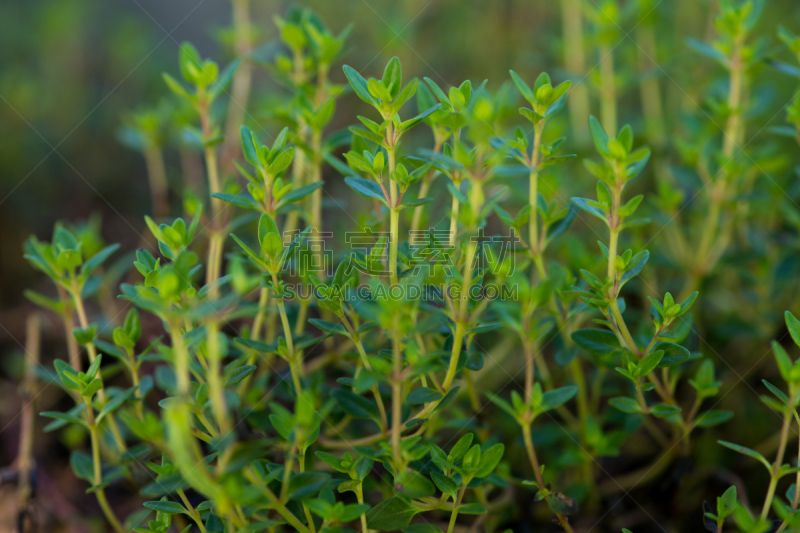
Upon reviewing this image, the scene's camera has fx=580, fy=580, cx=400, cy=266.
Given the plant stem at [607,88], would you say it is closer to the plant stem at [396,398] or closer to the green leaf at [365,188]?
the green leaf at [365,188]

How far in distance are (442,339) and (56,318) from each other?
44.8 inches

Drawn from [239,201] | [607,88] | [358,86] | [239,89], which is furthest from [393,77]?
[239,89]

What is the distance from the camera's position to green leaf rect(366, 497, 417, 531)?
0.89 metres

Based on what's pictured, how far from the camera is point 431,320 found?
2.92ft

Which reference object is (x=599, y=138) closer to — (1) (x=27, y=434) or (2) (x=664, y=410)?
(2) (x=664, y=410)

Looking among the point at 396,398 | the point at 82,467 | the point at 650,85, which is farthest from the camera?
the point at 650,85

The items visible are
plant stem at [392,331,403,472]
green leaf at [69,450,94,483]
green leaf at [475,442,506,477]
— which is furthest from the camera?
green leaf at [69,450,94,483]

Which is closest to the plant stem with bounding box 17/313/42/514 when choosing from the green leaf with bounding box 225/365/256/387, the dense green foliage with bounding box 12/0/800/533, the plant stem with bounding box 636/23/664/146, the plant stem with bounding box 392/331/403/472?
the dense green foliage with bounding box 12/0/800/533

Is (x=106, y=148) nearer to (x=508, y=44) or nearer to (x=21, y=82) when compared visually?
(x=21, y=82)

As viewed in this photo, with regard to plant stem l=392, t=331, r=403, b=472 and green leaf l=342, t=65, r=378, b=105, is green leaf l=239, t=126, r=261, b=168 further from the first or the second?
plant stem l=392, t=331, r=403, b=472

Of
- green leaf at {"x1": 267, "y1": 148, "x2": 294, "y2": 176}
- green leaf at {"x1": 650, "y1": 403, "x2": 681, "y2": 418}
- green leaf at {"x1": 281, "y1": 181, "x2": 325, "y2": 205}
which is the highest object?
green leaf at {"x1": 267, "y1": 148, "x2": 294, "y2": 176}

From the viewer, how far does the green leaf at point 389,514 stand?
2.93 ft

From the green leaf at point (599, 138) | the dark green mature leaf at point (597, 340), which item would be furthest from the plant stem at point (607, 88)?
the dark green mature leaf at point (597, 340)

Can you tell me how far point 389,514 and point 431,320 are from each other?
1.01 feet
